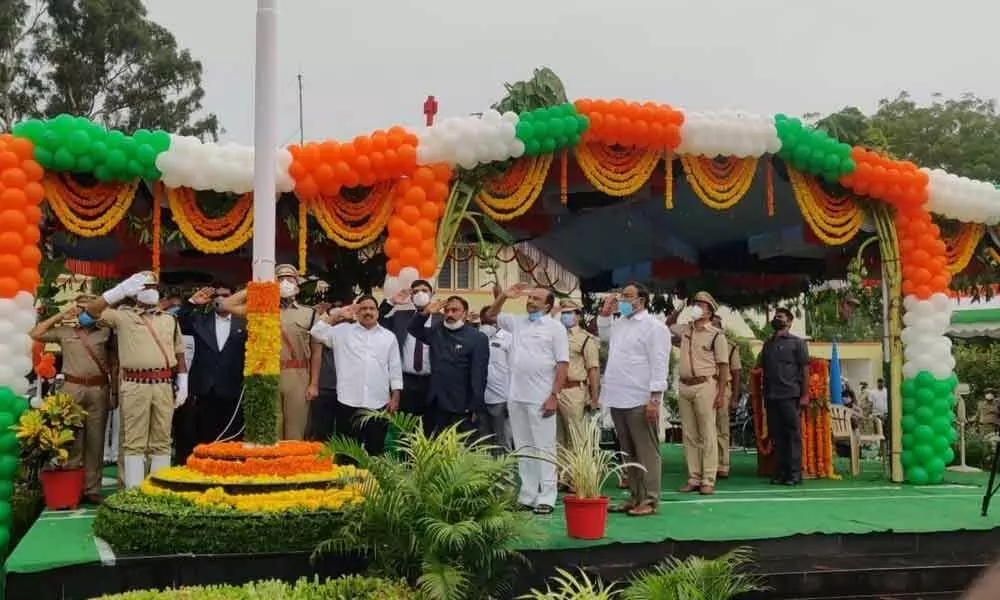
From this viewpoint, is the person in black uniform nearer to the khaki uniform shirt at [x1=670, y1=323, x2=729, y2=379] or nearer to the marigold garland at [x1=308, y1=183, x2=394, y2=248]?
the khaki uniform shirt at [x1=670, y1=323, x2=729, y2=379]

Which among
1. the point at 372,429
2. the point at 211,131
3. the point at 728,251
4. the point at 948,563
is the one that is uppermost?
the point at 211,131

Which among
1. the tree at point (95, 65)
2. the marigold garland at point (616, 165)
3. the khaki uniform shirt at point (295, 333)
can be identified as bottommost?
the khaki uniform shirt at point (295, 333)

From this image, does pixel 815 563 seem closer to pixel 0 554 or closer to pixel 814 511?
pixel 814 511

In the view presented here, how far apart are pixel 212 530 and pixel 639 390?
288cm

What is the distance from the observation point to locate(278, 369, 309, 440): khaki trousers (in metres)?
7.69

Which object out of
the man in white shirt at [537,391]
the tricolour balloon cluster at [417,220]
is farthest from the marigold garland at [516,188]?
the man in white shirt at [537,391]

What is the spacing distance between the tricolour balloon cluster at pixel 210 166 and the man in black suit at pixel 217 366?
2.90ft

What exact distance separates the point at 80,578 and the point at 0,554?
5.84 ft

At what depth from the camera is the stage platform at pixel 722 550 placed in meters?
5.05

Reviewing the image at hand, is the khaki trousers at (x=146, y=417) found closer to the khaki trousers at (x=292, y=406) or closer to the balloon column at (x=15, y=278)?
the balloon column at (x=15, y=278)

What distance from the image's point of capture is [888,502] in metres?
7.76

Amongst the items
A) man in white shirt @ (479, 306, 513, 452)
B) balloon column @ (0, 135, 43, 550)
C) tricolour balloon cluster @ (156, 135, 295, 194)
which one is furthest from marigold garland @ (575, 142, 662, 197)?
balloon column @ (0, 135, 43, 550)

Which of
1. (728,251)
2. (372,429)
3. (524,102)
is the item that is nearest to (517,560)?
(372,429)

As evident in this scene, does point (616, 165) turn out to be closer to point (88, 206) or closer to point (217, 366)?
point (217, 366)
